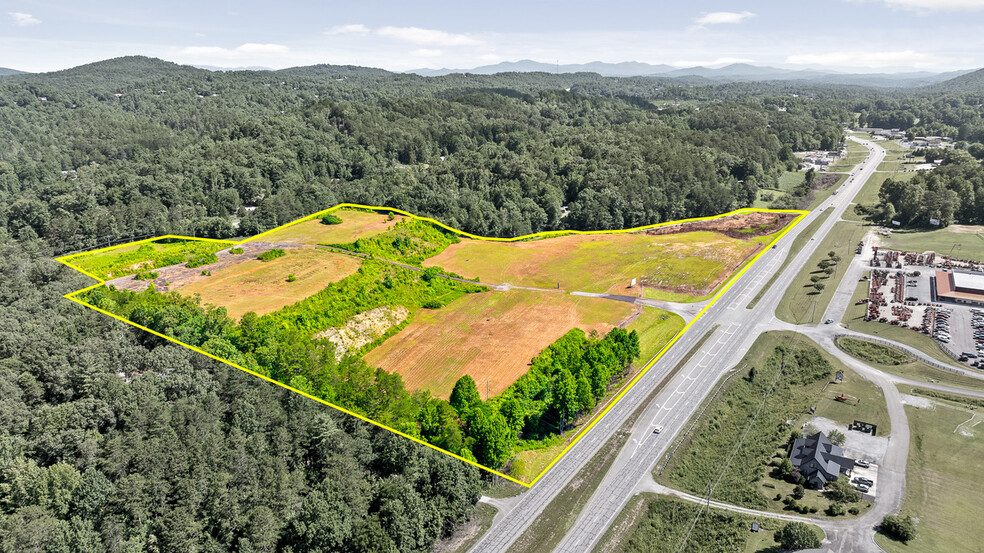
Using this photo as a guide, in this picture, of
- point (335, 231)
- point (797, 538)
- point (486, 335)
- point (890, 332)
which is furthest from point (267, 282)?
point (890, 332)

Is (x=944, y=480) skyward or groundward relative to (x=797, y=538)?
groundward

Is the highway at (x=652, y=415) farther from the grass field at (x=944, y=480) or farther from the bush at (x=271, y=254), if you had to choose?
the bush at (x=271, y=254)

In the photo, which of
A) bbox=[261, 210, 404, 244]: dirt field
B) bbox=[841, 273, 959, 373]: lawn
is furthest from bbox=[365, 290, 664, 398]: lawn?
bbox=[841, 273, 959, 373]: lawn

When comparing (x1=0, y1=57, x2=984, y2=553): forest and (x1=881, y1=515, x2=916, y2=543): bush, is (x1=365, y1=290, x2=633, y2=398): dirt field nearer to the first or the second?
(x1=0, y1=57, x2=984, y2=553): forest

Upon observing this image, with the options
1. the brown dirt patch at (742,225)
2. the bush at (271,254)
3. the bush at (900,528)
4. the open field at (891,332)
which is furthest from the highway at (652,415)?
the bush at (271,254)

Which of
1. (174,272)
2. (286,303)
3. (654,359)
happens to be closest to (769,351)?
(654,359)

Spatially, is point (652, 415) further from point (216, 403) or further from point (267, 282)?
point (216, 403)
